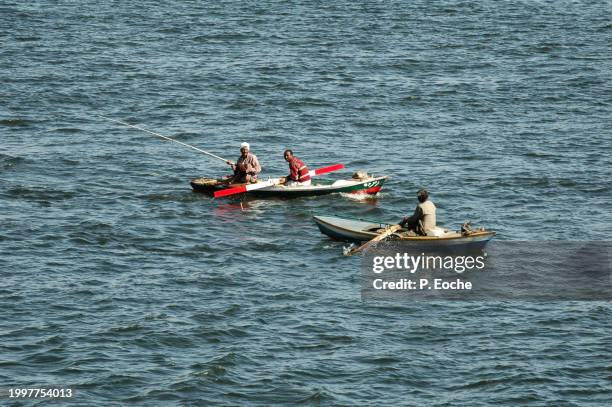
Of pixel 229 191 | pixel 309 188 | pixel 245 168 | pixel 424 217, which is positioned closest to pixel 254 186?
pixel 245 168

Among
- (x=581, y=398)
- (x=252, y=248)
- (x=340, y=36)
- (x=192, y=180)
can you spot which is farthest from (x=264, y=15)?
(x=581, y=398)

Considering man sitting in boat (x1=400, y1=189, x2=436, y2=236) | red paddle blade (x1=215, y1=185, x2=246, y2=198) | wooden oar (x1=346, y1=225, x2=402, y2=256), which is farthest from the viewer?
red paddle blade (x1=215, y1=185, x2=246, y2=198)

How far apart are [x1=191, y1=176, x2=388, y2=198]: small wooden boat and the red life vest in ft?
0.86

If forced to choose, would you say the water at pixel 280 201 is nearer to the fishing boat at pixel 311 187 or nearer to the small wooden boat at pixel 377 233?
the fishing boat at pixel 311 187

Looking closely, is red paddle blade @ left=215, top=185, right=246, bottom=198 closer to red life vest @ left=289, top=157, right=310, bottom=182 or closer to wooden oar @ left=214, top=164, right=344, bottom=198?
wooden oar @ left=214, top=164, right=344, bottom=198

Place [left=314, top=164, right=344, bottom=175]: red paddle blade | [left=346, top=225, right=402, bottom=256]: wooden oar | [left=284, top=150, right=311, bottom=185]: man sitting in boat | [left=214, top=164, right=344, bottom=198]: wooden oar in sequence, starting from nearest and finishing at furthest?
1. [left=346, top=225, right=402, bottom=256]: wooden oar
2. [left=214, top=164, right=344, bottom=198]: wooden oar
3. [left=284, top=150, right=311, bottom=185]: man sitting in boat
4. [left=314, top=164, right=344, bottom=175]: red paddle blade

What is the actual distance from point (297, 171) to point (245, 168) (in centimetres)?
170

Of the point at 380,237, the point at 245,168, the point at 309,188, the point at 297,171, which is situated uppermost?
the point at 245,168

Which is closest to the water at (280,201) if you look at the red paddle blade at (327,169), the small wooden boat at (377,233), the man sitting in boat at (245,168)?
the small wooden boat at (377,233)

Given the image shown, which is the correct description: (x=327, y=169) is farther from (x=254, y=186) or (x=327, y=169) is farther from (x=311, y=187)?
(x=254, y=186)

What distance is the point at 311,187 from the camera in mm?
40938

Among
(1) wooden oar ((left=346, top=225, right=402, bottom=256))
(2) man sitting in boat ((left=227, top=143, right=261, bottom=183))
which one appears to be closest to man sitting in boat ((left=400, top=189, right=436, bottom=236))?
(1) wooden oar ((left=346, top=225, right=402, bottom=256))

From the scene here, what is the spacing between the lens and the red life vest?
4078 cm

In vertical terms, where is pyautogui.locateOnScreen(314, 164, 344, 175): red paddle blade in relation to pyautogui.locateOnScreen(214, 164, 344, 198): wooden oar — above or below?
above
